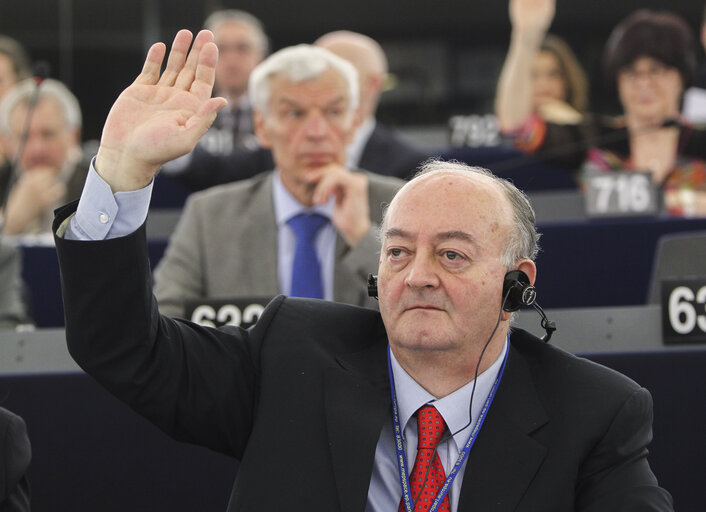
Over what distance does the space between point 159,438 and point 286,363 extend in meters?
0.47

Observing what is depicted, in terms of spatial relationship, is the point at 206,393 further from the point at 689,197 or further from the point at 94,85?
the point at 94,85

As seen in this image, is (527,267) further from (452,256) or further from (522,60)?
(522,60)

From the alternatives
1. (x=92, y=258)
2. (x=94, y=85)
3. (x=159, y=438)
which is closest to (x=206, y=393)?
(x=92, y=258)

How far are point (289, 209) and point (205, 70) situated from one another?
4.92 feet

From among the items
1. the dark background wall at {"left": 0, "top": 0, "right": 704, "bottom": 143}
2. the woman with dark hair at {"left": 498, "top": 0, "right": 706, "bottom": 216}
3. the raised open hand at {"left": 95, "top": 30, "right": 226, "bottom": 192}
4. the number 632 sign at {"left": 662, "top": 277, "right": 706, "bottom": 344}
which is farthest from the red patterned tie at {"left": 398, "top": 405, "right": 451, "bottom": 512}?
the dark background wall at {"left": 0, "top": 0, "right": 704, "bottom": 143}

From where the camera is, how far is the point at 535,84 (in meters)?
5.88

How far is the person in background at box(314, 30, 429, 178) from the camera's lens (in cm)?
458

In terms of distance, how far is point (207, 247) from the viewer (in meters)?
3.28

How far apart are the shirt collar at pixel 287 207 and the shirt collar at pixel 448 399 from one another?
4.56ft

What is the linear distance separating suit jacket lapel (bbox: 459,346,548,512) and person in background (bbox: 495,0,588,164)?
9.88ft

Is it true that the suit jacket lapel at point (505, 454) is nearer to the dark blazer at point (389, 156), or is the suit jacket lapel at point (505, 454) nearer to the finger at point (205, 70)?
the finger at point (205, 70)

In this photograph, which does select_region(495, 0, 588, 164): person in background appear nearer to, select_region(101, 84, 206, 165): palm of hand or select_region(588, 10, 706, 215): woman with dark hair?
select_region(588, 10, 706, 215): woman with dark hair

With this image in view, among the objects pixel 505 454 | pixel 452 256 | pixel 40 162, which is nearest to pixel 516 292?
pixel 452 256

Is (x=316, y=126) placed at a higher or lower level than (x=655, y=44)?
lower
